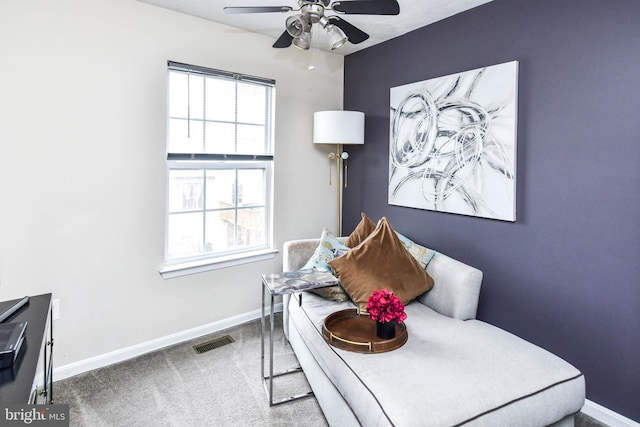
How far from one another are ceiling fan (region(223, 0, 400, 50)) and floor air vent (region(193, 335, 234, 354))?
2.26 m

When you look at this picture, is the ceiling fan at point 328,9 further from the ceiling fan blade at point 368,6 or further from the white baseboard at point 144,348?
the white baseboard at point 144,348

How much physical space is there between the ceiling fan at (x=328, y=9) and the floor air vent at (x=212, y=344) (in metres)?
2.26

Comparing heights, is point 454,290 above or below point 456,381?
above

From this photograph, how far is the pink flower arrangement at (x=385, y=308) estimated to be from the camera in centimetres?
178

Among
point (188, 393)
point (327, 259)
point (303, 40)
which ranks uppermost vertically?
point (303, 40)

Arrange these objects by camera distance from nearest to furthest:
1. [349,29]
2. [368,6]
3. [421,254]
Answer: [368,6] → [349,29] → [421,254]

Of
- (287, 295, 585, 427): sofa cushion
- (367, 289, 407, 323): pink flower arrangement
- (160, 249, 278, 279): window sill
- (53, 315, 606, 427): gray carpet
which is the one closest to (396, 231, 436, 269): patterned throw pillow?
(287, 295, 585, 427): sofa cushion

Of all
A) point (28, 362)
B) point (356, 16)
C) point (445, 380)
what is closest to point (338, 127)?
point (356, 16)

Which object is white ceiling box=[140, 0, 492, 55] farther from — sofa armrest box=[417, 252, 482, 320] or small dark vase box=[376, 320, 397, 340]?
small dark vase box=[376, 320, 397, 340]

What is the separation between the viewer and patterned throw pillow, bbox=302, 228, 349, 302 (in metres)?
2.44

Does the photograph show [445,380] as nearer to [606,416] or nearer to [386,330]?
[386,330]

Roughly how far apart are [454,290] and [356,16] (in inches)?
83.6

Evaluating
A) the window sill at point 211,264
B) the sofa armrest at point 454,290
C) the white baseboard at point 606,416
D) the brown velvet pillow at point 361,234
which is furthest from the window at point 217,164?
the white baseboard at point 606,416

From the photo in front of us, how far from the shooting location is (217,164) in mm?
3051
